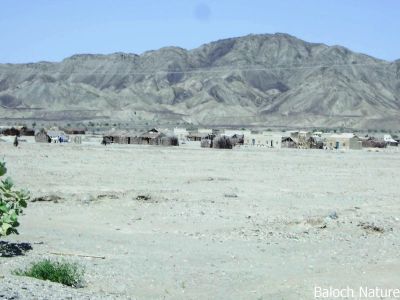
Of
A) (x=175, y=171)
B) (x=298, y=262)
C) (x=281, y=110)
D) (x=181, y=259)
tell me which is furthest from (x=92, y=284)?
(x=281, y=110)

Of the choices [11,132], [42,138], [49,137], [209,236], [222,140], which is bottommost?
[209,236]

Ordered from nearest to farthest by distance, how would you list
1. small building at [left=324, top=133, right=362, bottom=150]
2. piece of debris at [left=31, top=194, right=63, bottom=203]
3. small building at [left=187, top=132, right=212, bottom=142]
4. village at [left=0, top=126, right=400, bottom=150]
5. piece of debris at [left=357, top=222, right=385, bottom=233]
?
piece of debris at [left=357, top=222, right=385, bottom=233] < piece of debris at [left=31, top=194, right=63, bottom=203] < village at [left=0, top=126, right=400, bottom=150] < small building at [left=324, top=133, right=362, bottom=150] < small building at [left=187, top=132, right=212, bottom=142]

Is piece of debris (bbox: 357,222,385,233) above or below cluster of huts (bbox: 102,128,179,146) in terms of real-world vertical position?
below

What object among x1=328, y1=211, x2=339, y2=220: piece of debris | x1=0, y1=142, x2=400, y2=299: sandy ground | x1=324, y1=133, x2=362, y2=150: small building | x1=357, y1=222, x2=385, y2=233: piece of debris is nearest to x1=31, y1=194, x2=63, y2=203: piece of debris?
x1=0, y1=142, x2=400, y2=299: sandy ground

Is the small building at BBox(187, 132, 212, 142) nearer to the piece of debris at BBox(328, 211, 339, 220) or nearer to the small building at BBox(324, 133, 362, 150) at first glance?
the small building at BBox(324, 133, 362, 150)

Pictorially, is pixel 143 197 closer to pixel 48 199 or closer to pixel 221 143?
pixel 48 199

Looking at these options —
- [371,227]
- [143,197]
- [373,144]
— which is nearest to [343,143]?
[373,144]

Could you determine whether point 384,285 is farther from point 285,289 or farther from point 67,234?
point 67,234

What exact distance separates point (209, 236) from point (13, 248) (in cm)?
471

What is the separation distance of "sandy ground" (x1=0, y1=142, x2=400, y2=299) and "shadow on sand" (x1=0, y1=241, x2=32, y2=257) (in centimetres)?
21

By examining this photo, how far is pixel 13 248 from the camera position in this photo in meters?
13.9

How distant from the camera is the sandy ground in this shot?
11656mm

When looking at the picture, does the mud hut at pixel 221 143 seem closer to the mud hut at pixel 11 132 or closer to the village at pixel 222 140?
the village at pixel 222 140

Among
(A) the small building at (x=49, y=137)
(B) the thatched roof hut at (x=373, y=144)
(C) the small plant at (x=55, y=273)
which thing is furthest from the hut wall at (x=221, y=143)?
(C) the small plant at (x=55, y=273)
